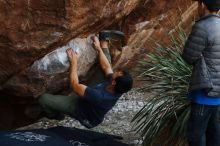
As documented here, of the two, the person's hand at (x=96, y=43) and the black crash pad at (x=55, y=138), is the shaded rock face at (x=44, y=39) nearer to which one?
the person's hand at (x=96, y=43)

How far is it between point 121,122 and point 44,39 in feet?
8.18

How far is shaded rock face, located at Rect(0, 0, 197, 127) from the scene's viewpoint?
256 inches

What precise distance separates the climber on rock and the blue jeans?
77 centimetres

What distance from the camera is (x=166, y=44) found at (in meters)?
8.27

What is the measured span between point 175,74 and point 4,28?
202 cm

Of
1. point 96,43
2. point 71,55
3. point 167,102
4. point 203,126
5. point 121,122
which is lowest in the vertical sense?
point 121,122

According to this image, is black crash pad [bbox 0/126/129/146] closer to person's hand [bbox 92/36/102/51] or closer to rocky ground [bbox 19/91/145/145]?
person's hand [bbox 92/36/102/51]

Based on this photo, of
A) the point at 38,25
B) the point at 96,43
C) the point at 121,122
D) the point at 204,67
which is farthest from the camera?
the point at 121,122

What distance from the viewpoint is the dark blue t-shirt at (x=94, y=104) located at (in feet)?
20.3

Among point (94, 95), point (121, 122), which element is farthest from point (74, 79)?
point (121, 122)

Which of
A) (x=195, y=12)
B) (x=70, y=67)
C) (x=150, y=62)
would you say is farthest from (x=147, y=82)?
(x=195, y=12)

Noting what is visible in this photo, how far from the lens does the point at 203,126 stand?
5754mm

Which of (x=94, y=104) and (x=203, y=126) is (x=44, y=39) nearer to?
(x=94, y=104)

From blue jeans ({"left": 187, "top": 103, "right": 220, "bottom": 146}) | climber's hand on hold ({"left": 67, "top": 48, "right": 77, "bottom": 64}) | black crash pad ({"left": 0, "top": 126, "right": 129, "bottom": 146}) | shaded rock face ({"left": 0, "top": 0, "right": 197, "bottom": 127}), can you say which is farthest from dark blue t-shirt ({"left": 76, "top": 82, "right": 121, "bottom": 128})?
blue jeans ({"left": 187, "top": 103, "right": 220, "bottom": 146})
